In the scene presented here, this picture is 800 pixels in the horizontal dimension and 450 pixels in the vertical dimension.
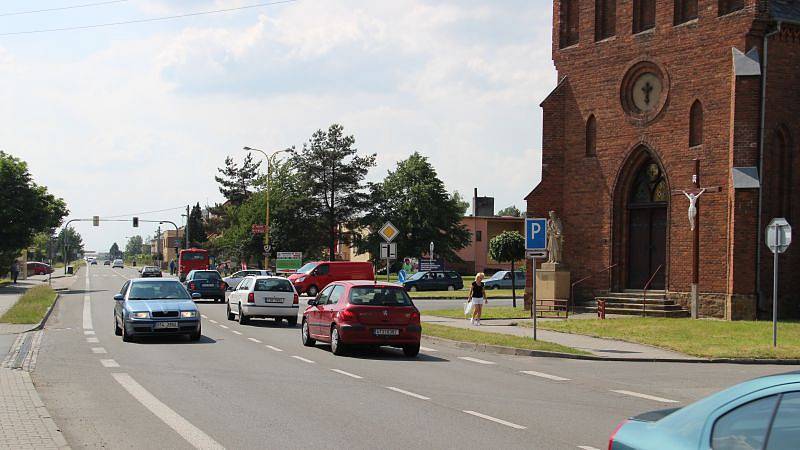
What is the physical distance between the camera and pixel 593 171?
31.7m

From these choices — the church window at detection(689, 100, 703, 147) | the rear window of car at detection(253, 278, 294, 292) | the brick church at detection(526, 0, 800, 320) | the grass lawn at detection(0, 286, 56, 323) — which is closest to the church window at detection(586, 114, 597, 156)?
the brick church at detection(526, 0, 800, 320)

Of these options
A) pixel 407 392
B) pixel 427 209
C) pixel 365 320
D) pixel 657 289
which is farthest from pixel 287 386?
pixel 427 209

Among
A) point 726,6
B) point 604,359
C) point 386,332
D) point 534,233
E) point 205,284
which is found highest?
point 726,6

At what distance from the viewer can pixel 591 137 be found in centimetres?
3189

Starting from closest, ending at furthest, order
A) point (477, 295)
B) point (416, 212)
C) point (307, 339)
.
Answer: point (307, 339) < point (477, 295) < point (416, 212)

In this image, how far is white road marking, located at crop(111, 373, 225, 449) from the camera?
815cm

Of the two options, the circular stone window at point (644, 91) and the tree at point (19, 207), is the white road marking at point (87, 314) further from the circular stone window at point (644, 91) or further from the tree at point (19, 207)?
the circular stone window at point (644, 91)

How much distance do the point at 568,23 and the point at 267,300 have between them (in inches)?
628

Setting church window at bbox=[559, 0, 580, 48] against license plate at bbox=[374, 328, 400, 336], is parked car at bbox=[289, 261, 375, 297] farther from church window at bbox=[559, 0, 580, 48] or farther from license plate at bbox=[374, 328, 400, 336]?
license plate at bbox=[374, 328, 400, 336]

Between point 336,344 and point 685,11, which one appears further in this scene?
point 685,11

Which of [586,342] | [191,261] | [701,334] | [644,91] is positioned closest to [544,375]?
[586,342]

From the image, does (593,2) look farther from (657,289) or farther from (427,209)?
(427,209)

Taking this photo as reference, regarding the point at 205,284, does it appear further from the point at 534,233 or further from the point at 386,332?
the point at 386,332

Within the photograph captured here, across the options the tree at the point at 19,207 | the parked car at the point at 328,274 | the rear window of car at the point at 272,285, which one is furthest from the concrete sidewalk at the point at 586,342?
the tree at the point at 19,207
